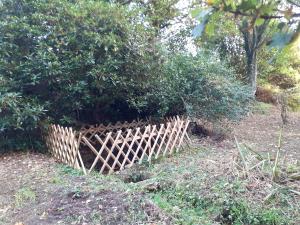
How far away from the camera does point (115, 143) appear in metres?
5.98

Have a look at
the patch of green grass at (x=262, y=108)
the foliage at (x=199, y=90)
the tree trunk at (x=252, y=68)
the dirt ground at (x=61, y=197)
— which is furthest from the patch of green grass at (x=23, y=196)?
the tree trunk at (x=252, y=68)

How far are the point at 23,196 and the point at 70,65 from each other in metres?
2.98

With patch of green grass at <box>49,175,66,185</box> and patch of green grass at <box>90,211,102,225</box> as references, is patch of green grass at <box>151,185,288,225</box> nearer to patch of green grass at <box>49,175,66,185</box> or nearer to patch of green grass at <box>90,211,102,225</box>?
patch of green grass at <box>90,211,102,225</box>

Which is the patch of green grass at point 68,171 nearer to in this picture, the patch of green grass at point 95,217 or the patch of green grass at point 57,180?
the patch of green grass at point 57,180

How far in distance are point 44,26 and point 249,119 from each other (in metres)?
8.22

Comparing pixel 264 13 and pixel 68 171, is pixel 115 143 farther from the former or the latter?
pixel 264 13

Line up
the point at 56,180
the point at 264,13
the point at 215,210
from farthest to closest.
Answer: the point at 56,180, the point at 215,210, the point at 264,13

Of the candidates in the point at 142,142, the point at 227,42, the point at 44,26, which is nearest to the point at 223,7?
the point at 142,142

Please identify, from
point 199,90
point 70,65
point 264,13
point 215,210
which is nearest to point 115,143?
point 70,65

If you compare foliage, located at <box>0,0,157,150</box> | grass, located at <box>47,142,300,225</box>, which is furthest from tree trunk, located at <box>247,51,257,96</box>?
grass, located at <box>47,142,300,225</box>

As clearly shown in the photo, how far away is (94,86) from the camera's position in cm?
676

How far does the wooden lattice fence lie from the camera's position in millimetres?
5770

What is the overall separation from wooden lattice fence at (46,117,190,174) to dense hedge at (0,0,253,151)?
20.4 inches

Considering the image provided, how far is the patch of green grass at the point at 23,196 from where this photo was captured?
419cm
